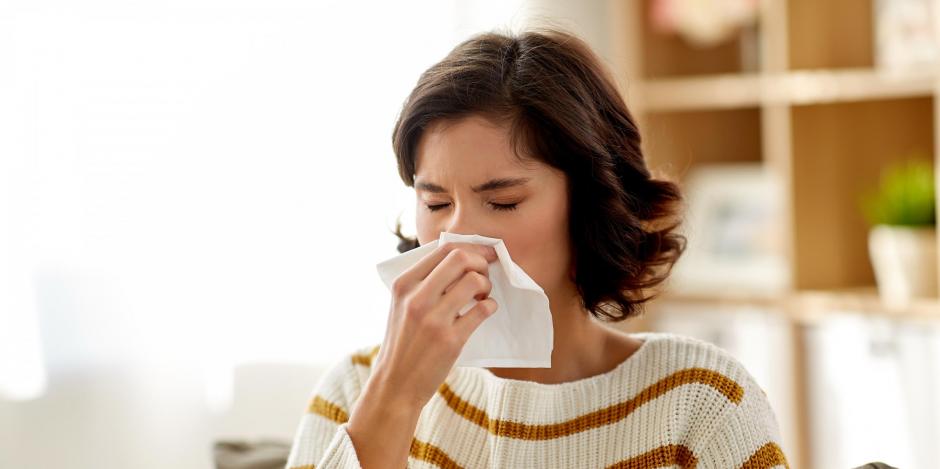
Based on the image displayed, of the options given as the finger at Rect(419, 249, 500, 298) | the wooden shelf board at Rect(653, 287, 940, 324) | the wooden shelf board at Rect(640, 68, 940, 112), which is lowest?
the wooden shelf board at Rect(653, 287, 940, 324)

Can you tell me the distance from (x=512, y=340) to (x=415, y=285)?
0.15 meters

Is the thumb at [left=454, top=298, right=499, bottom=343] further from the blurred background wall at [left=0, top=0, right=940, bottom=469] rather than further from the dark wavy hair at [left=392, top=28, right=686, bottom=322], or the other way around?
the blurred background wall at [left=0, top=0, right=940, bottom=469]

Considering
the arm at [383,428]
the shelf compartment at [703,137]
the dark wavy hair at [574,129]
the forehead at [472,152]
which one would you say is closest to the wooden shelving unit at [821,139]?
the shelf compartment at [703,137]

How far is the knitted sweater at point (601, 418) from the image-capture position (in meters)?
1.58

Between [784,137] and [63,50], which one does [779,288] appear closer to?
[784,137]

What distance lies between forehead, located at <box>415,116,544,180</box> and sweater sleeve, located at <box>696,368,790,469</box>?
417 mm

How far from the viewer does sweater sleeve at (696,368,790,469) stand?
1543mm

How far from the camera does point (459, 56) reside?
64.6 inches

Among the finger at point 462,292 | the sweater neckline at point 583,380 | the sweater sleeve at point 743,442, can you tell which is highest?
the finger at point 462,292

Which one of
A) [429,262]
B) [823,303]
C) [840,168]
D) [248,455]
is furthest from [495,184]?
[840,168]

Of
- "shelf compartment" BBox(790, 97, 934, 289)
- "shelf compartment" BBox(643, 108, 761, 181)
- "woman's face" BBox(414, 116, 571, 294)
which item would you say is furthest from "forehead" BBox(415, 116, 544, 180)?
"shelf compartment" BBox(643, 108, 761, 181)

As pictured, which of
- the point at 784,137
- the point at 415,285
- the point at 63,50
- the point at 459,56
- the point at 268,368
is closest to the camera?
the point at 415,285

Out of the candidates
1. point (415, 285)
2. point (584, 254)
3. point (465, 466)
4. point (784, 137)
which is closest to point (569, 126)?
point (584, 254)

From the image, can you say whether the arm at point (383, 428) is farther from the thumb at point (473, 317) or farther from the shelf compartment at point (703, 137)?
the shelf compartment at point (703, 137)
